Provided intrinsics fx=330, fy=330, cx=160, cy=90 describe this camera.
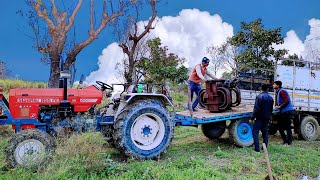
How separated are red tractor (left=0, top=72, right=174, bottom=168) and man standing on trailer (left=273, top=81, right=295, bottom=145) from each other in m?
3.45

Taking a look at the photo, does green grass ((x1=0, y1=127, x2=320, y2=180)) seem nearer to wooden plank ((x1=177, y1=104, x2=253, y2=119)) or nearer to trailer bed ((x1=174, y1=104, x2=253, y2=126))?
trailer bed ((x1=174, y1=104, x2=253, y2=126))

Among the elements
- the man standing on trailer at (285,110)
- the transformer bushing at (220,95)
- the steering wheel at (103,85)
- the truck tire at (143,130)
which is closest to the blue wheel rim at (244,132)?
the transformer bushing at (220,95)

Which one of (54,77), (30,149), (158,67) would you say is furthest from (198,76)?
(158,67)

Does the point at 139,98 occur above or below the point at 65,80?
below

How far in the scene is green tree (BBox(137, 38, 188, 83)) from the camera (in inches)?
963

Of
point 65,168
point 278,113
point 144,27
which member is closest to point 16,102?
point 65,168

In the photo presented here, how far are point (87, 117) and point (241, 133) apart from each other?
11.8ft

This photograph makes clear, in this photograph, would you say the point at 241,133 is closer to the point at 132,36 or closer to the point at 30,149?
the point at 30,149

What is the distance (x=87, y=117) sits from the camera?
6.12 m

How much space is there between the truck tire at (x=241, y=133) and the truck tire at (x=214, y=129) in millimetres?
410

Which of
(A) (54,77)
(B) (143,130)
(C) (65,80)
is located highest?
(A) (54,77)

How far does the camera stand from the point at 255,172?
5488mm

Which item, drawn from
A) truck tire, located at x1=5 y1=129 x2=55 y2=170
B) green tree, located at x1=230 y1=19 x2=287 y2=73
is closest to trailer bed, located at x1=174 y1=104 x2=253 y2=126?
→ truck tire, located at x1=5 y1=129 x2=55 y2=170

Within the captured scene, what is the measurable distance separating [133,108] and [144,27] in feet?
48.2
